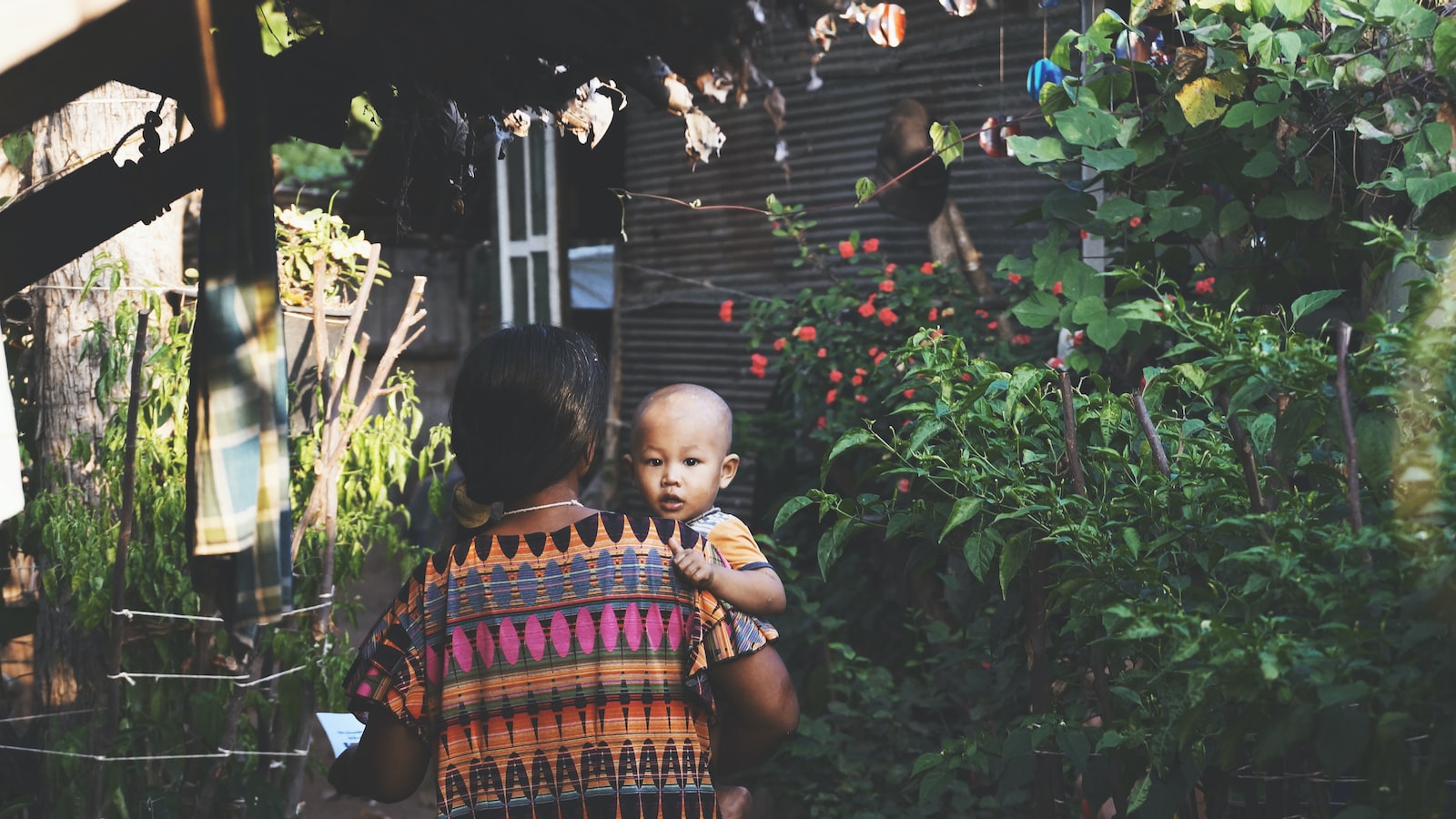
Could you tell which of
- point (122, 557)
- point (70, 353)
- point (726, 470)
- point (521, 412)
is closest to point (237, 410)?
point (521, 412)

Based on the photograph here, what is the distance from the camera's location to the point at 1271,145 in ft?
11.3

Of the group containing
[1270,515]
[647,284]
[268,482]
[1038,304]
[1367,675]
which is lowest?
[1367,675]

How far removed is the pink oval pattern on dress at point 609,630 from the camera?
1968mm

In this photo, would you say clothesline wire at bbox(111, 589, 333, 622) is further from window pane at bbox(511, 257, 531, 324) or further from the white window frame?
window pane at bbox(511, 257, 531, 324)

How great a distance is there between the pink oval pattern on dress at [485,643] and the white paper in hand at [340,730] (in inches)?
18.4

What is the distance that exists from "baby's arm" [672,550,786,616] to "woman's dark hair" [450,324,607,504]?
0.24 m

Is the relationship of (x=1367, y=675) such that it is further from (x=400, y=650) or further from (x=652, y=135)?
(x=652, y=135)

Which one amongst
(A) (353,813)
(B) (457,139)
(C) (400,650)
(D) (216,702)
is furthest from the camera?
(A) (353,813)

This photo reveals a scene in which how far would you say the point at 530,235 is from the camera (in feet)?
26.9

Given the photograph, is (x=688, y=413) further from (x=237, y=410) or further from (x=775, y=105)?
(x=237, y=410)

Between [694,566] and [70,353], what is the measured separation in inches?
123

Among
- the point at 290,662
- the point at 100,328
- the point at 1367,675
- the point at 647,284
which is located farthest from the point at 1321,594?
the point at 647,284

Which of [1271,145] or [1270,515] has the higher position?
[1271,145]

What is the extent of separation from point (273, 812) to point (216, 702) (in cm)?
38
